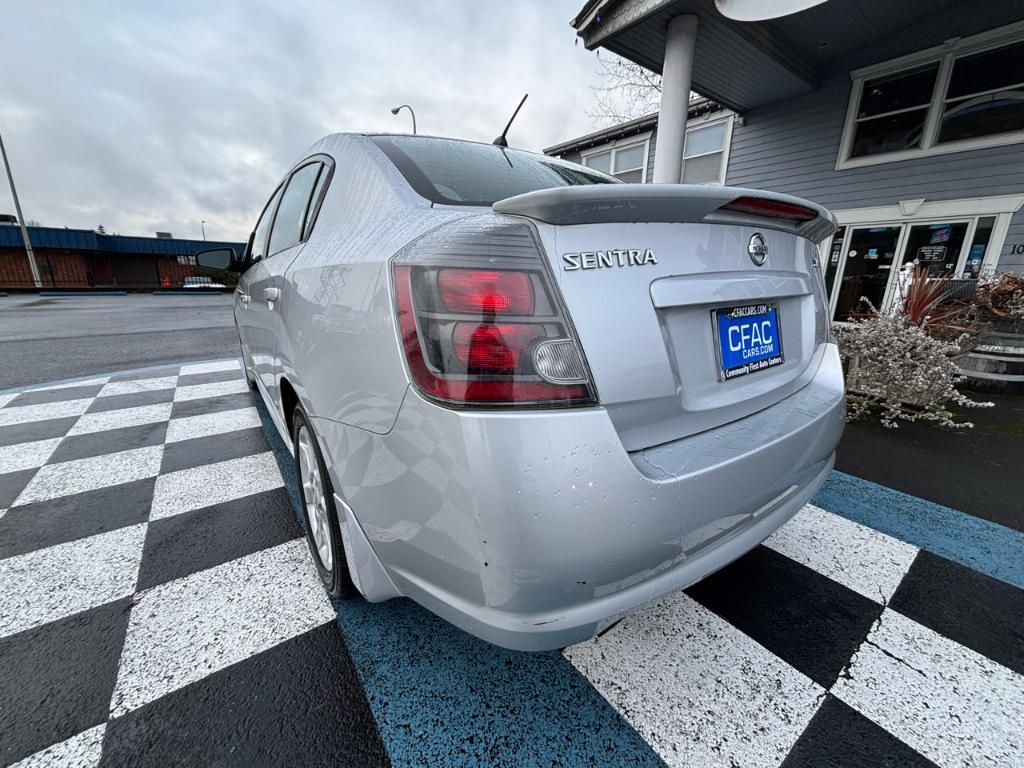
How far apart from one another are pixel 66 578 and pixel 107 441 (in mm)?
1596

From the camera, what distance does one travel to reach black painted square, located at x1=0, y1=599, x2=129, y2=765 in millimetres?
1036

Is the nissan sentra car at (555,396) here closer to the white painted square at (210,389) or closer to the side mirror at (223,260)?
the side mirror at (223,260)

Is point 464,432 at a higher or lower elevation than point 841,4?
lower

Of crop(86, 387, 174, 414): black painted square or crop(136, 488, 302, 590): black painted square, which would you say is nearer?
crop(136, 488, 302, 590): black painted square

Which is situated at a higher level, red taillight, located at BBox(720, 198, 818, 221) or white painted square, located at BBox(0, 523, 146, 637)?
red taillight, located at BBox(720, 198, 818, 221)

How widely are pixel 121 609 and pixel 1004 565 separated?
308 centimetres

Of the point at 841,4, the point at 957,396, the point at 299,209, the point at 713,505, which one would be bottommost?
the point at 957,396

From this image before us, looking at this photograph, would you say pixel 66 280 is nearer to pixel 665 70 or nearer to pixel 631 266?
pixel 665 70

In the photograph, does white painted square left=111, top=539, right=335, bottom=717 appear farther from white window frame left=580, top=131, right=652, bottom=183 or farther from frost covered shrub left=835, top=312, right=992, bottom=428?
white window frame left=580, top=131, right=652, bottom=183

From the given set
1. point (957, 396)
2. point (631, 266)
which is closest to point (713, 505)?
point (631, 266)

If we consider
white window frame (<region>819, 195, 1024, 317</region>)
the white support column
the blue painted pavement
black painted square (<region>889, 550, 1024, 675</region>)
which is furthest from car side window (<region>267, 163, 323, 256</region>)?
white window frame (<region>819, 195, 1024, 317</region>)

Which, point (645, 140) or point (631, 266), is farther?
point (645, 140)

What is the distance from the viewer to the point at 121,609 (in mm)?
1413

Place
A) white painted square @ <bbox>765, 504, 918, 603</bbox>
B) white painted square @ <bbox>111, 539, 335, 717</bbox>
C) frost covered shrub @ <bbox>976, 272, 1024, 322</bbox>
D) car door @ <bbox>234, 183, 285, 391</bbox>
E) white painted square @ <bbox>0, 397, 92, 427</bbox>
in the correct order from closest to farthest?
white painted square @ <bbox>111, 539, 335, 717</bbox> < white painted square @ <bbox>765, 504, 918, 603</bbox> < car door @ <bbox>234, 183, 285, 391</bbox> < white painted square @ <bbox>0, 397, 92, 427</bbox> < frost covered shrub @ <bbox>976, 272, 1024, 322</bbox>
